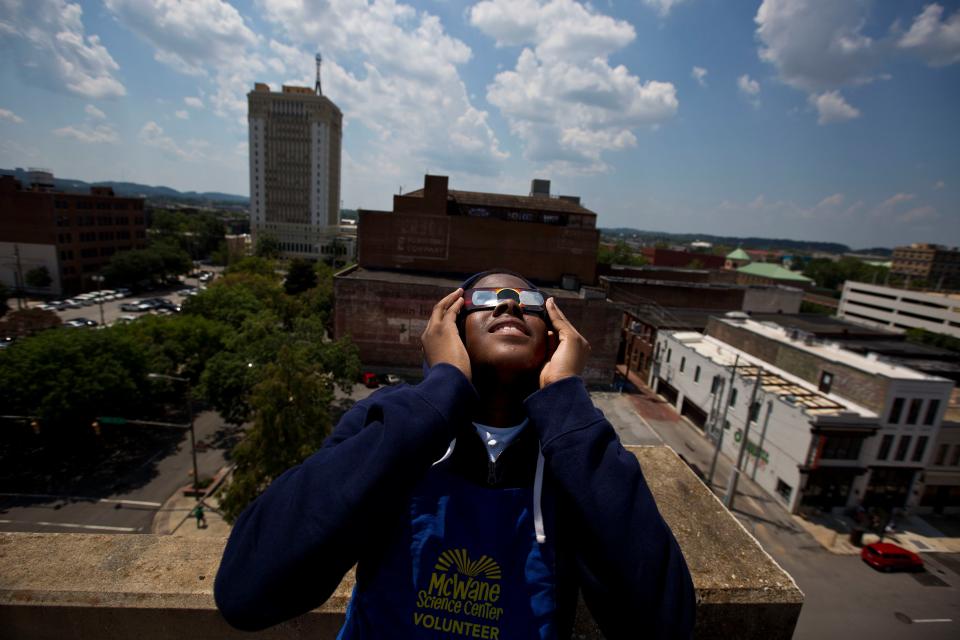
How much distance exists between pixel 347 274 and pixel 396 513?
34.4 metres

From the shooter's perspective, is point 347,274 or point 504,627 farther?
point 347,274

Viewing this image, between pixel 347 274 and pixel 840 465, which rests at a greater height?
pixel 347 274

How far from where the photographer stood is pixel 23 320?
2703 centimetres

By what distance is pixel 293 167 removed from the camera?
90.1 meters

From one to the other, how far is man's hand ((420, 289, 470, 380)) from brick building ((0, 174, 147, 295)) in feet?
213

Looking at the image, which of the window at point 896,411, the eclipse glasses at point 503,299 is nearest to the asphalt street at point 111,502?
the eclipse glasses at point 503,299

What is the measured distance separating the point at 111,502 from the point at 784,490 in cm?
2991

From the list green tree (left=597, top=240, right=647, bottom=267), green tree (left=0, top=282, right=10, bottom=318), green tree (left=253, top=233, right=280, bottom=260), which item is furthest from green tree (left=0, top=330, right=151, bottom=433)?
green tree (left=597, top=240, right=647, bottom=267)

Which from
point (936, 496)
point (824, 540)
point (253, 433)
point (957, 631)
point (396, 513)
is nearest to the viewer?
point (396, 513)

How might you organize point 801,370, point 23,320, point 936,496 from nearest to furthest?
point 936,496 < point 801,370 < point 23,320

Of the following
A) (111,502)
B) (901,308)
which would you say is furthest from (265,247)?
(901,308)

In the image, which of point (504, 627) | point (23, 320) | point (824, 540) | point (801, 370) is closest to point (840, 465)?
point (824, 540)

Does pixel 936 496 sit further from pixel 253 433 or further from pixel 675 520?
pixel 253 433

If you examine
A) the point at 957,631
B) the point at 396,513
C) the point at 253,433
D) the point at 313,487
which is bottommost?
the point at 957,631
